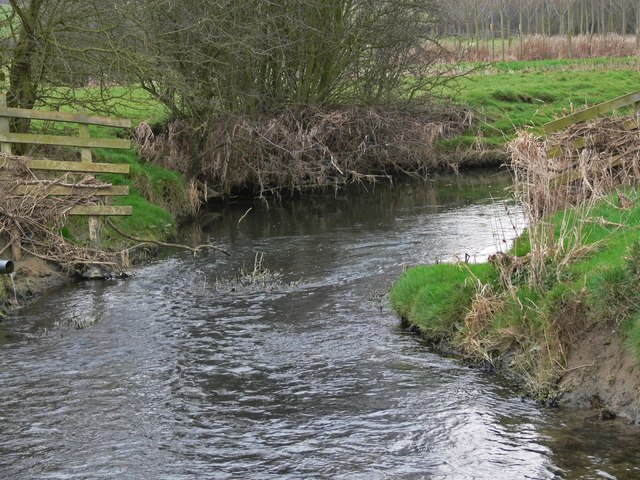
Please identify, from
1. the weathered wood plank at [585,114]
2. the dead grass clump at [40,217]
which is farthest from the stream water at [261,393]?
the weathered wood plank at [585,114]

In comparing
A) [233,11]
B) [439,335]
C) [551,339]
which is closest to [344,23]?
[233,11]

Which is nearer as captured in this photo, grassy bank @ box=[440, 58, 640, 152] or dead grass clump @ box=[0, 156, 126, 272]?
dead grass clump @ box=[0, 156, 126, 272]

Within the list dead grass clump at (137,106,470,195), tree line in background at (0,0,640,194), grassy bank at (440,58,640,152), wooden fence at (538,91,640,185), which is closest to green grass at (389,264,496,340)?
wooden fence at (538,91,640,185)

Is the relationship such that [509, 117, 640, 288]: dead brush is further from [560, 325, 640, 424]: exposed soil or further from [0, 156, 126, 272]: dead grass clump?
[0, 156, 126, 272]: dead grass clump

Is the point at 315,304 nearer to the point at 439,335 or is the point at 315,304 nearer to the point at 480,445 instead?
the point at 439,335

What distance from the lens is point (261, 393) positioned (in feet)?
32.9

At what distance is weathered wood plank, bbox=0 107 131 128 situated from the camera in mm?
16500

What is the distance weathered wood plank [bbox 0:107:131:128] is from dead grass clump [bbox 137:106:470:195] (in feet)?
21.6

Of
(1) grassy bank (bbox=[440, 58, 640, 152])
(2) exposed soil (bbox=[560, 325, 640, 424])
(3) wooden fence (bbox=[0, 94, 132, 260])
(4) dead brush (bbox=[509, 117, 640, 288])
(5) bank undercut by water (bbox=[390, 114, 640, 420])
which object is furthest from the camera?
(1) grassy bank (bbox=[440, 58, 640, 152])

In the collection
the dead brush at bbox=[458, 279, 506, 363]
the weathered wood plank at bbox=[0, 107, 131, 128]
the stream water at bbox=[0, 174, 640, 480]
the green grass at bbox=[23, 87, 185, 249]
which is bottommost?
the stream water at bbox=[0, 174, 640, 480]

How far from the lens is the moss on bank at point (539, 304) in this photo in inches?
368

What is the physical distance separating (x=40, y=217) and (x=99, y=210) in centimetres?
122

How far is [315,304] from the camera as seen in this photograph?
552 inches

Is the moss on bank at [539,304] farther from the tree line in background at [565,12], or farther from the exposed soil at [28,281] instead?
the tree line in background at [565,12]
